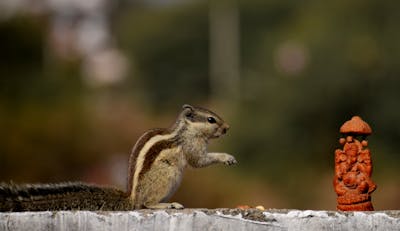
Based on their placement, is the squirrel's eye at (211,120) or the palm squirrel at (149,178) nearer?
the palm squirrel at (149,178)

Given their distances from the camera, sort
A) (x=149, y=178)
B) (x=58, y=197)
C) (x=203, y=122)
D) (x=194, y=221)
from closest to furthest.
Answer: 1. (x=194, y=221)
2. (x=58, y=197)
3. (x=149, y=178)
4. (x=203, y=122)

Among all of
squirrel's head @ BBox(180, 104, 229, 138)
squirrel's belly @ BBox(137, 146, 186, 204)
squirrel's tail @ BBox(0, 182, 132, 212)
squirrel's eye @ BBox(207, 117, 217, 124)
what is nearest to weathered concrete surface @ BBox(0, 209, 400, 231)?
squirrel's tail @ BBox(0, 182, 132, 212)

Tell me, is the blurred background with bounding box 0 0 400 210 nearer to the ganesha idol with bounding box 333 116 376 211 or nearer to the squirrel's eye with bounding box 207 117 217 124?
the squirrel's eye with bounding box 207 117 217 124

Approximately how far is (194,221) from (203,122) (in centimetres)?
168

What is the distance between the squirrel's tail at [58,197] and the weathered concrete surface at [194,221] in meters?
0.27

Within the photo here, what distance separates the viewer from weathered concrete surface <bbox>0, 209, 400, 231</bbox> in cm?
452

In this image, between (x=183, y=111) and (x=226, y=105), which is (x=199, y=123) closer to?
(x=183, y=111)

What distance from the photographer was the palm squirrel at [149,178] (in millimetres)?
4879

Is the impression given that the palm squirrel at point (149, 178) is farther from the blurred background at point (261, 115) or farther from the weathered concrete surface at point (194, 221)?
the blurred background at point (261, 115)

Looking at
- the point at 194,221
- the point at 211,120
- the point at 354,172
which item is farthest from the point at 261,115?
the point at 194,221

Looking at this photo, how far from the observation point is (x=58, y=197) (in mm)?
4938

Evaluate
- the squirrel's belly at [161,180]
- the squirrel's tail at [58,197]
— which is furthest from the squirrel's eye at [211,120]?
the squirrel's tail at [58,197]

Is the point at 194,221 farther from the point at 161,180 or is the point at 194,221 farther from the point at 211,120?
the point at 211,120

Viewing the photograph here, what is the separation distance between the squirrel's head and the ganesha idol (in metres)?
1.12
